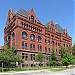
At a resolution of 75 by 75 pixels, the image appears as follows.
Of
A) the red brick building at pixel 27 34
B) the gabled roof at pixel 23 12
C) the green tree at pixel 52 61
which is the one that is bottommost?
the green tree at pixel 52 61

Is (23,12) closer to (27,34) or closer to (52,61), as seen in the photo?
(27,34)

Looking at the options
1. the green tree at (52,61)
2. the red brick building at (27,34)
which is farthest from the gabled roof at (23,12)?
the green tree at (52,61)

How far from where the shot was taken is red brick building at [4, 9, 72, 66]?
210 feet

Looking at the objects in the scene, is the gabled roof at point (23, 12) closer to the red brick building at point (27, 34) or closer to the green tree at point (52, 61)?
the red brick building at point (27, 34)

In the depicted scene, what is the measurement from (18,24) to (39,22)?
41.8ft

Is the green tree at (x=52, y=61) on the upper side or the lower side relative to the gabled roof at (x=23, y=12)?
lower

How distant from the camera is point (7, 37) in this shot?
241 ft

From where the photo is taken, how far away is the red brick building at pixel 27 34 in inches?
2525

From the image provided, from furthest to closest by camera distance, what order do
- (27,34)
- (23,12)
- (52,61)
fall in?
(52,61) < (23,12) < (27,34)

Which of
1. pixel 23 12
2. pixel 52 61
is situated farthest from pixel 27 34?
pixel 52 61

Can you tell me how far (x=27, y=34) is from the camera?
67.1 metres

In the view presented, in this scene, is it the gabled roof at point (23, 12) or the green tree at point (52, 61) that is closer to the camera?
the gabled roof at point (23, 12)

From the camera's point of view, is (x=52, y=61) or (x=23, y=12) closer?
(x=23, y=12)

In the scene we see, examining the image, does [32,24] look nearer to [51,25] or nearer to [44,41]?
[44,41]
